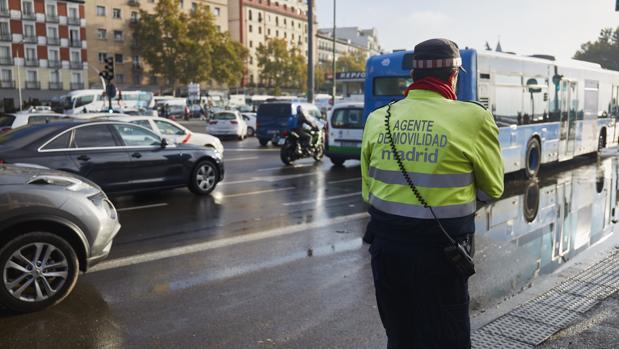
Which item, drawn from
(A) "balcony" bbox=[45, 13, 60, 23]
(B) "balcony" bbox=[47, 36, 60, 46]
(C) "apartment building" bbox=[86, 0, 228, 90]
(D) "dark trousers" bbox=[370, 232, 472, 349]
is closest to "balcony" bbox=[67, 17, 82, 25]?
(A) "balcony" bbox=[45, 13, 60, 23]

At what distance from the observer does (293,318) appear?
4637mm

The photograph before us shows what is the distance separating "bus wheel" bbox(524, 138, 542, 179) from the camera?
1254 centimetres

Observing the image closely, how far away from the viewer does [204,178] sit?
1086 centimetres

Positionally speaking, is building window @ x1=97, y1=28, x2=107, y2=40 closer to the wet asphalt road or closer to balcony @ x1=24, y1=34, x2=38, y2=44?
balcony @ x1=24, y1=34, x2=38, y2=44

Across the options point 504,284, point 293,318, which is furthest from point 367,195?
point 504,284

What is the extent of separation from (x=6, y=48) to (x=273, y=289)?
74.2m

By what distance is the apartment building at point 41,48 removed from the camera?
68188mm

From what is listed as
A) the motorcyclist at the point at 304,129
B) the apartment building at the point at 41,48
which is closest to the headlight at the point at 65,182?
the motorcyclist at the point at 304,129

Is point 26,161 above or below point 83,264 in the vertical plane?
above

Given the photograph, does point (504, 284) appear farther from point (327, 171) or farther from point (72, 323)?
point (327, 171)

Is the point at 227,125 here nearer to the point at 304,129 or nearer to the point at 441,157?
the point at 304,129

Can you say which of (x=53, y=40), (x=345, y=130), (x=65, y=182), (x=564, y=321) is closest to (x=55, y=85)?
(x=53, y=40)

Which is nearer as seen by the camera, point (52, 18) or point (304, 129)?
point (304, 129)

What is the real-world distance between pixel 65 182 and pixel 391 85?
27.9ft
